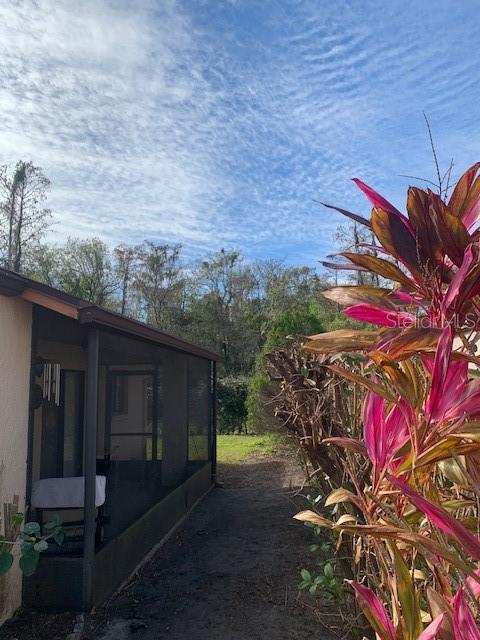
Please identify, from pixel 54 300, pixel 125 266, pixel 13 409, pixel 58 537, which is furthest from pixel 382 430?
pixel 125 266

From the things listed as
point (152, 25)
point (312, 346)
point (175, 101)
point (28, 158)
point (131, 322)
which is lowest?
point (312, 346)

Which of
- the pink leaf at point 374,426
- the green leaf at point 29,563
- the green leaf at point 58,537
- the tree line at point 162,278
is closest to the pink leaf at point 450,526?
the pink leaf at point 374,426

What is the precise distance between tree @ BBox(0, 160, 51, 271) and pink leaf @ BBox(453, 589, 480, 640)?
3008 cm

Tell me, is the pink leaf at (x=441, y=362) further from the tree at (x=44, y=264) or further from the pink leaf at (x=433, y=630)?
the tree at (x=44, y=264)

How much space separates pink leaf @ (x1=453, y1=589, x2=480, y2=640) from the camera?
3.21 feet

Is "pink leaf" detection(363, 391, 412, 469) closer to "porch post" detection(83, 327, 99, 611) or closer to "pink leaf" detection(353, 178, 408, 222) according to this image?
"pink leaf" detection(353, 178, 408, 222)

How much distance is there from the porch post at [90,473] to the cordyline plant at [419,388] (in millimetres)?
3696

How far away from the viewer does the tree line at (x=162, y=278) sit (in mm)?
28594

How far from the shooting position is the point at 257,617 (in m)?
4.48

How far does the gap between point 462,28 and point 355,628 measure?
11.4 ft

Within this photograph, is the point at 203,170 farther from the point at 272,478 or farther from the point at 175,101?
the point at 272,478

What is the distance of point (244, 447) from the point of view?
16.1 m

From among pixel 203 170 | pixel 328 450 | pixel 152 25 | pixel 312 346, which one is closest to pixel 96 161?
pixel 203 170

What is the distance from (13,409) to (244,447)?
1213 cm
